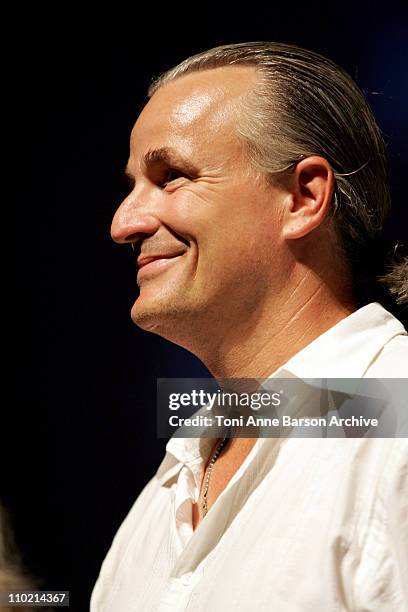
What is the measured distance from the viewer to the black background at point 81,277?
1.86m

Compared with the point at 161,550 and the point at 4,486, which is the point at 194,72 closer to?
the point at 161,550

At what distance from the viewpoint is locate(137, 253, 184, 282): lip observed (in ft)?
4.37

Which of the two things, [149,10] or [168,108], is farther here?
[149,10]

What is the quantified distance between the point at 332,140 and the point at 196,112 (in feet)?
0.73

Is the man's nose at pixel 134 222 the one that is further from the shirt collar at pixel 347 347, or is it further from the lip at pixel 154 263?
the shirt collar at pixel 347 347

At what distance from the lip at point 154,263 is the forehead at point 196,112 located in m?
0.17

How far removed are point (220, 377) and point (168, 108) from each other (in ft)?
1.48

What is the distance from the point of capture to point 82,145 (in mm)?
2033

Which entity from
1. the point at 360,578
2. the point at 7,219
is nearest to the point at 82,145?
the point at 7,219

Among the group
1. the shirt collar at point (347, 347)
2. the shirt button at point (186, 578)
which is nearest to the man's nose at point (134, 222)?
the shirt collar at point (347, 347)

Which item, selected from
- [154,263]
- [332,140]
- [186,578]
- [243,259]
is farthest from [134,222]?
[186,578]

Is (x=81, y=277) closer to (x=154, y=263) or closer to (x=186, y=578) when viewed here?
(x=154, y=263)

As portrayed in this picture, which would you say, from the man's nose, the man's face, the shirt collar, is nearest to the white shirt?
the shirt collar

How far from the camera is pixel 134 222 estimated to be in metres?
1.36
